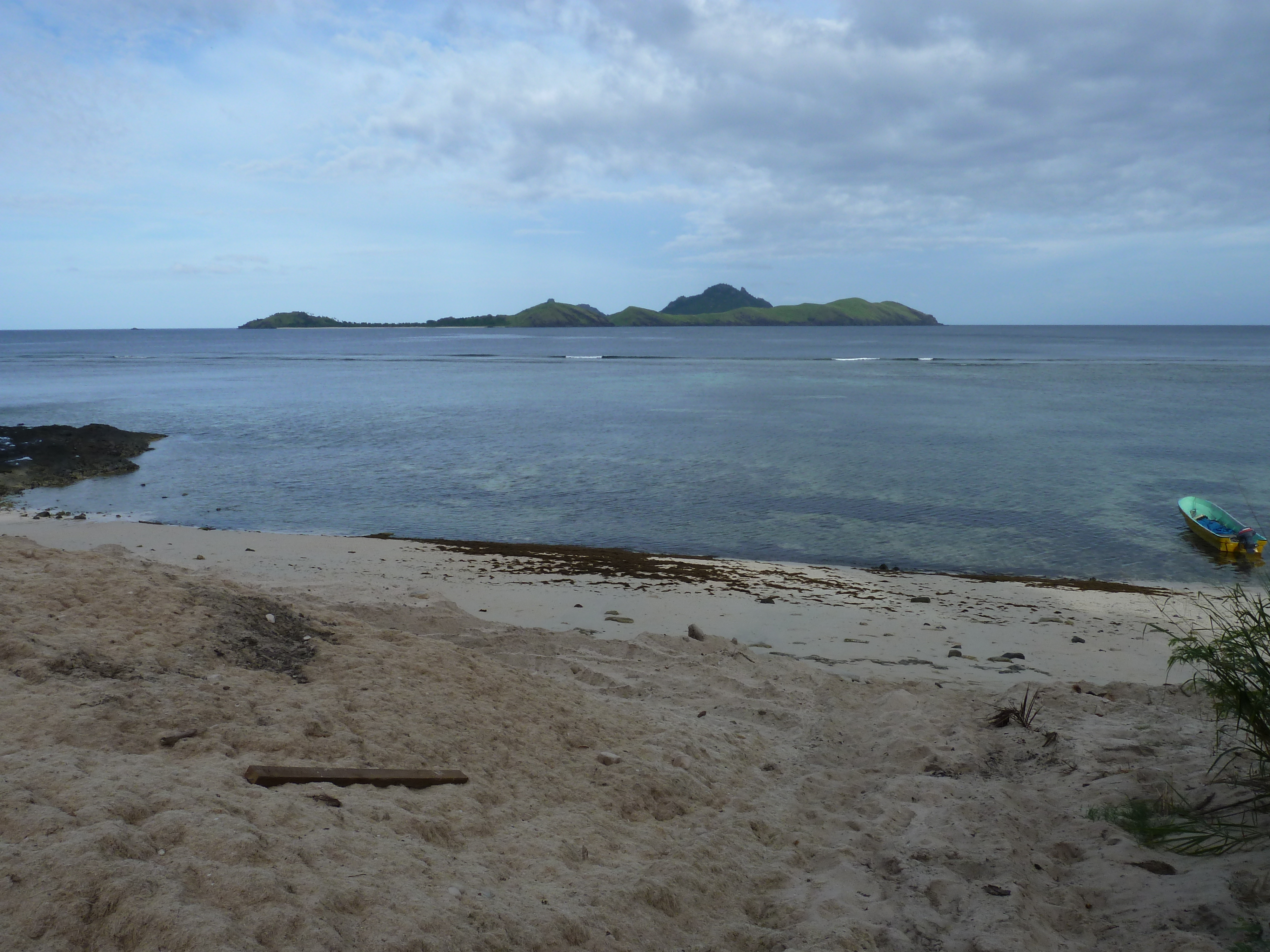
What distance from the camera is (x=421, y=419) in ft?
136

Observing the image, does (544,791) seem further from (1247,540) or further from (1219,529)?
(1219,529)

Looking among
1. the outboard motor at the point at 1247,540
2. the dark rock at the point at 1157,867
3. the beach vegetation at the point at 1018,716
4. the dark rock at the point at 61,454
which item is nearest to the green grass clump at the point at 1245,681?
the dark rock at the point at 1157,867

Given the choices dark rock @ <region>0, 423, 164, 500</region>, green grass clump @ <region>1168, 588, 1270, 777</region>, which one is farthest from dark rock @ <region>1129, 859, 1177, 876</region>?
dark rock @ <region>0, 423, 164, 500</region>

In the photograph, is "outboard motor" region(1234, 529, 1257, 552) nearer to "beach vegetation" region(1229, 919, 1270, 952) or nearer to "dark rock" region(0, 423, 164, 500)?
"beach vegetation" region(1229, 919, 1270, 952)

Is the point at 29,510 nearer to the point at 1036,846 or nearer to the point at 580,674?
the point at 580,674

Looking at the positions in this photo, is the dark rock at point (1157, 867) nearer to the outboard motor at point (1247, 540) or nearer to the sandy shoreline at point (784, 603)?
the sandy shoreline at point (784, 603)

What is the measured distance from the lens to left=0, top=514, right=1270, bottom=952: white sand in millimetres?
3574

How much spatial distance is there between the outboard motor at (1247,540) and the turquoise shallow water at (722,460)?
70 cm

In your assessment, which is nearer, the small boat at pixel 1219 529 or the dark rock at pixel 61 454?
the small boat at pixel 1219 529

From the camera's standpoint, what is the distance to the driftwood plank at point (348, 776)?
459cm

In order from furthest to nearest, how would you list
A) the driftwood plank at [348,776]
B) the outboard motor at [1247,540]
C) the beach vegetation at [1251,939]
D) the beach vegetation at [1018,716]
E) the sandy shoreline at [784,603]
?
the outboard motor at [1247,540] < the sandy shoreline at [784,603] < the beach vegetation at [1018,716] < the driftwood plank at [348,776] < the beach vegetation at [1251,939]

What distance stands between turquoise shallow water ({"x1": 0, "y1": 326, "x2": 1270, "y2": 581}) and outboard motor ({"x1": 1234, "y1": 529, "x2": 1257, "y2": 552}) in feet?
2.30

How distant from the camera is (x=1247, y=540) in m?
16.7

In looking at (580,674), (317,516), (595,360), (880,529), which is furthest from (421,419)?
(595,360)
